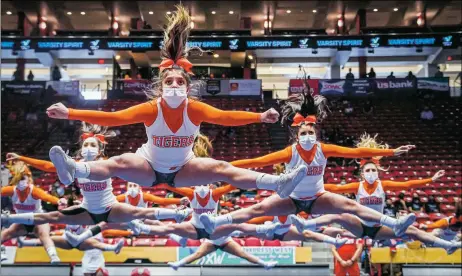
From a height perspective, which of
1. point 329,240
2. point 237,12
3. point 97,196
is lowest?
point 329,240

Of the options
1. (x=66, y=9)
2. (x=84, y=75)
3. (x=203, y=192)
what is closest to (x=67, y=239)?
(x=203, y=192)

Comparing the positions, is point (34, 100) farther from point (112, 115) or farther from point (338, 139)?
point (112, 115)

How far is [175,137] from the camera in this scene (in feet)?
18.0

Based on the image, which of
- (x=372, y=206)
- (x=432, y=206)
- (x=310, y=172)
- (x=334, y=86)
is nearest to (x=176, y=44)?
(x=310, y=172)

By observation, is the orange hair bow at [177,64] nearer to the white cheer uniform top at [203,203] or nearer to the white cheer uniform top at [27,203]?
the white cheer uniform top at [203,203]

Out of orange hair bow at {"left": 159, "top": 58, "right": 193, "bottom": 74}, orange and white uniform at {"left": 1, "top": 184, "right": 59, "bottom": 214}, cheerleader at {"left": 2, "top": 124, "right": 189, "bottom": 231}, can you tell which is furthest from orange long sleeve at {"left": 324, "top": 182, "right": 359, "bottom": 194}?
orange and white uniform at {"left": 1, "top": 184, "right": 59, "bottom": 214}

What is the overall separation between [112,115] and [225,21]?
24.1 meters

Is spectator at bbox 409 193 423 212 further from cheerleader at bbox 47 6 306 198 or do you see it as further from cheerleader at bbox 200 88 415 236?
cheerleader at bbox 47 6 306 198

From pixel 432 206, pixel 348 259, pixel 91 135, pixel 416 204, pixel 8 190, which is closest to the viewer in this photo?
pixel 91 135

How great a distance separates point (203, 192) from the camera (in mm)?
10188

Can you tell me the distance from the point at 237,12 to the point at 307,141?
67.8 ft

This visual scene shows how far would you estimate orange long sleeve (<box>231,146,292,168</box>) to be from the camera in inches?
275

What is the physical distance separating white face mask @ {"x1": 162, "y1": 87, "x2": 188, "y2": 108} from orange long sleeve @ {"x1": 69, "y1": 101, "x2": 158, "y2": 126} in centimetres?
16

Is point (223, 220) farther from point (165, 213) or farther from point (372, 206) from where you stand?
point (372, 206)
